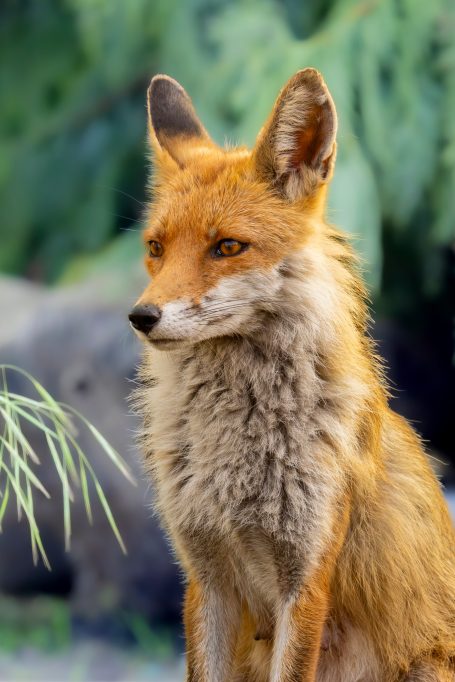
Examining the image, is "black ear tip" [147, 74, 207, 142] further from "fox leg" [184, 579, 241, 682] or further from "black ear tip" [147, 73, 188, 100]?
"fox leg" [184, 579, 241, 682]

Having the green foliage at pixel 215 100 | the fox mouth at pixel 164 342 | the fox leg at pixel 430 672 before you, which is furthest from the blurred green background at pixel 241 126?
the fox mouth at pixel 164 342

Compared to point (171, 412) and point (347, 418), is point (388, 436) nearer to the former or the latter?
point (347, 418)

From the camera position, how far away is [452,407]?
7289mm

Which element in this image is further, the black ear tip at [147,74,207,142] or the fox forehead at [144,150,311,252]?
the black ear tip at [147,74,207,142]

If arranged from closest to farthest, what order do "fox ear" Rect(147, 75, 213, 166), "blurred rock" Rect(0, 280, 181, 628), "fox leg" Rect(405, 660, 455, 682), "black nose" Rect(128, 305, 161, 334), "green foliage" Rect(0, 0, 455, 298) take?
"black nose" Rect(128, 305, 161, 334)
"fox leg" Rect(405, 660, 455, 682)
"fox ear" Rect(147, 75, 213, 166)
"green foliage" Rect(0, 0, 455, 298)
"blurred rock" Rect(0, 280, 181, 628)

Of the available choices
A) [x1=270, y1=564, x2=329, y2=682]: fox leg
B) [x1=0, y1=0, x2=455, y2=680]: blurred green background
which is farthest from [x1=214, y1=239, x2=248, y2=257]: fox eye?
[x1=0, y1=0, x2=455, y2=680]: blurred green background

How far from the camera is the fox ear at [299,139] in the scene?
321 centimetres

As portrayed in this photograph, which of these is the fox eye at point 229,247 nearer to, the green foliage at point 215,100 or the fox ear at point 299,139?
the fox ear at point 299,139

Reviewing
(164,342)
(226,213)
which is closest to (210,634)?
(164,342)

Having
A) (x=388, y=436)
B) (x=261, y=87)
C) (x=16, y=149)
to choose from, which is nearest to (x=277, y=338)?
(x=388, y=436)

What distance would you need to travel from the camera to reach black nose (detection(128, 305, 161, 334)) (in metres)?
3.08

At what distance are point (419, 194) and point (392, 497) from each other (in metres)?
3.58

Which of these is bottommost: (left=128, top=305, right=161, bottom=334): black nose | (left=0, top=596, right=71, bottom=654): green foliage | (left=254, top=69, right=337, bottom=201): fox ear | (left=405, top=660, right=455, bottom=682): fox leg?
(left=0, top=596, right=71, bottom=654): green foliage

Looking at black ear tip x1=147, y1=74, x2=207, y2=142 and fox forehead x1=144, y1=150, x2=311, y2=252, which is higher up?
black ear tip x1=147, y1=74, x2=207, y2=142
